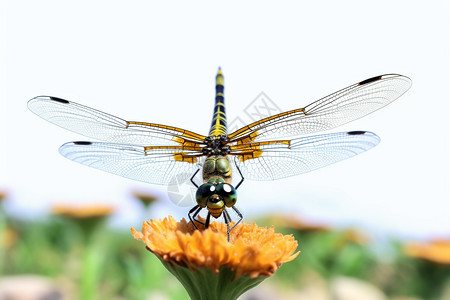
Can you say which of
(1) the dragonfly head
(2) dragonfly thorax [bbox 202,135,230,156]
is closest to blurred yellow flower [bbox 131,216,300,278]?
(1) the dragonfly head

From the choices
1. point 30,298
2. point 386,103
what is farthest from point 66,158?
point 30,298

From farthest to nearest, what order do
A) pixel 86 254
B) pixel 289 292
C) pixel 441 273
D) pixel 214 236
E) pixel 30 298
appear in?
1. pixel 289 292
2. pixel 30 298
3. pixel 441 273
4. pixel 86 254
5. pixel 214 236

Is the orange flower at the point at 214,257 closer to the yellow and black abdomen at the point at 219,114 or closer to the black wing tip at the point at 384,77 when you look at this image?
the yellow and black abdomen at the point at 219,114

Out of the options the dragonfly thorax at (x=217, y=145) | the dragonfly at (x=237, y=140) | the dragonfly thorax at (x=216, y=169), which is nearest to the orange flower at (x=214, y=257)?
the dragonfly thorax at (x=216, y=169)

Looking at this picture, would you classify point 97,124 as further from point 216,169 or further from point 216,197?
point 216,197

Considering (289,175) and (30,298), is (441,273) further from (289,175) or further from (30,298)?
(30,298)

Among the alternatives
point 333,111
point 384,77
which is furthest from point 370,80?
point 333,111

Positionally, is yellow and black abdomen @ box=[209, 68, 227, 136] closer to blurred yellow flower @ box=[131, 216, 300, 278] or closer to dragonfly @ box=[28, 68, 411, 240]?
dragonfly @ box=[28, 68, 411, 240]
